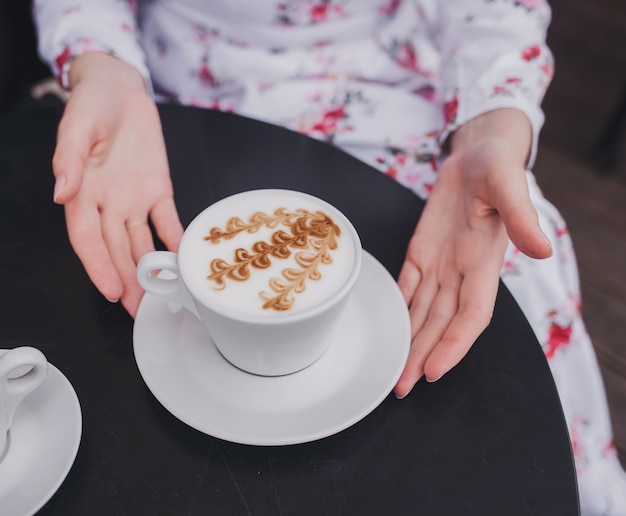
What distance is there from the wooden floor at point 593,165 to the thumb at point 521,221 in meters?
0.94

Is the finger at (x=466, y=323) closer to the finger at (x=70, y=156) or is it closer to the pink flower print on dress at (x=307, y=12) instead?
the finger at (x=70, y=156)

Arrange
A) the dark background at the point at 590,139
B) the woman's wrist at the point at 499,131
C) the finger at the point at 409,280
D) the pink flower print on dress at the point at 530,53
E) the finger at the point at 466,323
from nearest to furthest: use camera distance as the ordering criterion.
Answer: the finger at the point at 466,323 < the finger at the point at 409,280 < the woman's wrist at the point at 499,131 < the pink flower print on dress at the point at 530,53 < the dark background at the point at 590,139

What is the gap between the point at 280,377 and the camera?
0.62 metres

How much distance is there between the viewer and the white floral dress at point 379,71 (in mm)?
917

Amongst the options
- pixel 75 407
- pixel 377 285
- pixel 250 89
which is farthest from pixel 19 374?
pixel 250 89

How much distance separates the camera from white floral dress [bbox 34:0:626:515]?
3.01 ft

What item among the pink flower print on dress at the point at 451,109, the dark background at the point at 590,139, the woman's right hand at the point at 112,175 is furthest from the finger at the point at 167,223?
the dark background at the point at 590,139

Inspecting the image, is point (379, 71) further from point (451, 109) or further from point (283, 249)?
point (283, 249)

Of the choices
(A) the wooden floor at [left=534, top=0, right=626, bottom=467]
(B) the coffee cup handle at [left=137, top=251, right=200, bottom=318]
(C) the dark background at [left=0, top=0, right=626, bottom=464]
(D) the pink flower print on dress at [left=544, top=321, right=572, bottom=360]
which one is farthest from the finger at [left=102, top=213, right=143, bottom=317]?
A: (A) the wooden floor at [left=534, top=0, right=626, bottom=467]

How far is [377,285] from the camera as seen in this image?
69cm

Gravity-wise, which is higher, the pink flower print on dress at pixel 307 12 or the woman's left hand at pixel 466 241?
the pink flower print on dress at pixel 307 12

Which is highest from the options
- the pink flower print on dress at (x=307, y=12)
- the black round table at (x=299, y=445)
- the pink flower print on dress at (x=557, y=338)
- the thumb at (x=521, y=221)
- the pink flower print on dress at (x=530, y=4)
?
the pink flower print on dress at (x=530, y=4)

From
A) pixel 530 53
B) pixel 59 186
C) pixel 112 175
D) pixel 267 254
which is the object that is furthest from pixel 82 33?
pixel 530 53

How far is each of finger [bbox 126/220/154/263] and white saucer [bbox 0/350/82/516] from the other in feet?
0.73
